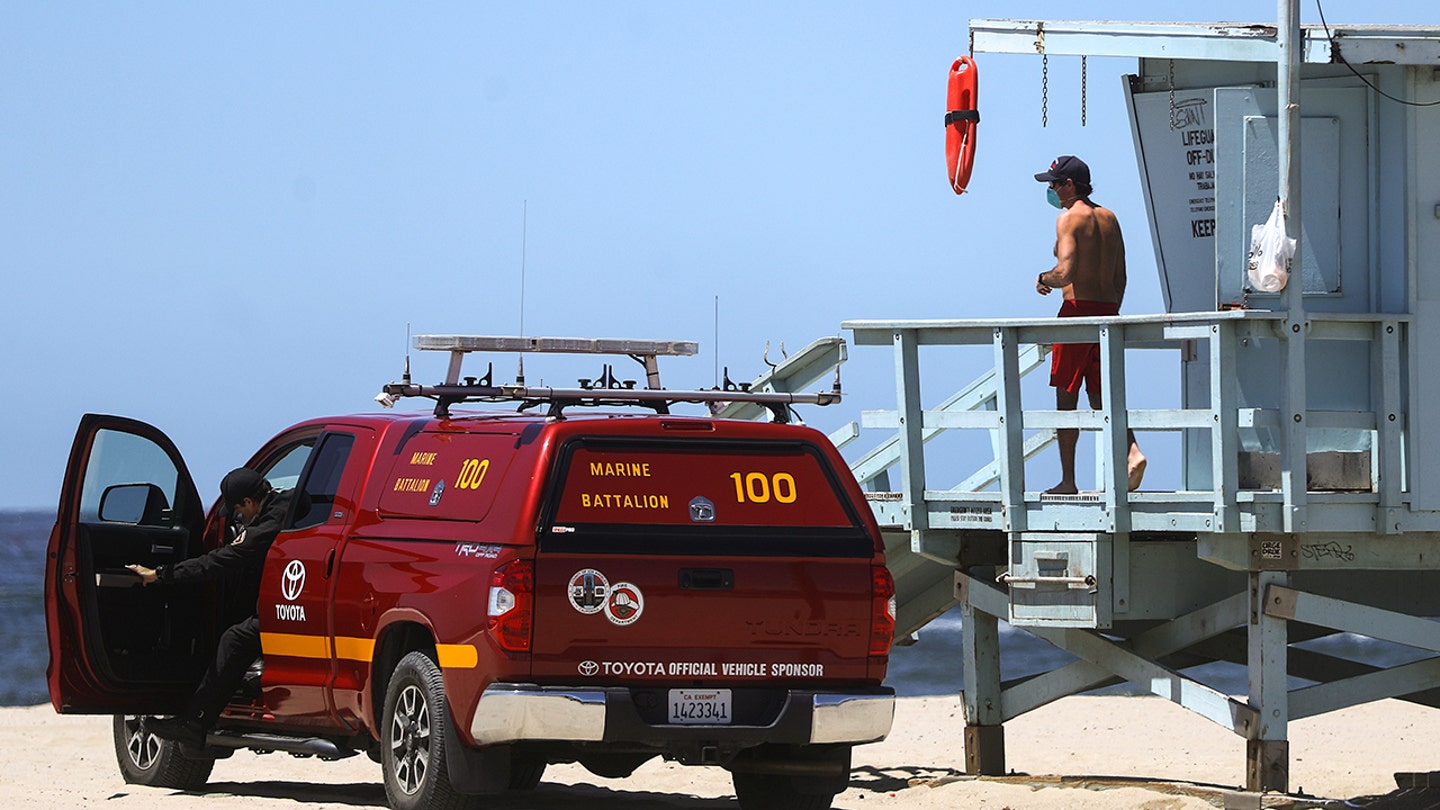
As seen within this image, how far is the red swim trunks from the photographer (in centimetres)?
1241

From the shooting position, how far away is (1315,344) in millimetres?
12000

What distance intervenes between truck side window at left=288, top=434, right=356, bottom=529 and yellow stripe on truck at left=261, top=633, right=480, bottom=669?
536 mm

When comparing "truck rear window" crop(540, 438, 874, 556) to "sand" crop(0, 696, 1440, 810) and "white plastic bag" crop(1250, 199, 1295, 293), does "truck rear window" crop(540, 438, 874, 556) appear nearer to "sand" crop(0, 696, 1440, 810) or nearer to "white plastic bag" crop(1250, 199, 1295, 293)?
"sand" crop(0, 696, 1440, 810)

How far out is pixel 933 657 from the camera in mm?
31859

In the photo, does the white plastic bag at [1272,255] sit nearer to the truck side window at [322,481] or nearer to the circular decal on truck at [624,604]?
the circular decal on truck at [624,604]

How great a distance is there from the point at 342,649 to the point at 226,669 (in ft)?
3.01

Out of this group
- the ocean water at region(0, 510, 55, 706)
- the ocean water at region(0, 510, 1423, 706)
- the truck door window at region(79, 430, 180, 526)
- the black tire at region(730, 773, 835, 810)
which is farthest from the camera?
the ocean water at region(0, 510, 1423, 706)

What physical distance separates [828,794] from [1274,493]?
106 inches

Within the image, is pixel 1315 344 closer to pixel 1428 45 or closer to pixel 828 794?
pixel 1428 45

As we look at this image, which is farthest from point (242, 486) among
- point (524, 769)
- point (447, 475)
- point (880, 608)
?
point (880, 608)

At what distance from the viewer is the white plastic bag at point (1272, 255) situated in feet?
37.1

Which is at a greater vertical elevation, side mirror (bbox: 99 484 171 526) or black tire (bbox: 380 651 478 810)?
side mirror (bbox: 99 484 171 526)

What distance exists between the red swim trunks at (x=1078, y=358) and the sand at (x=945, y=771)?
84.0 inches

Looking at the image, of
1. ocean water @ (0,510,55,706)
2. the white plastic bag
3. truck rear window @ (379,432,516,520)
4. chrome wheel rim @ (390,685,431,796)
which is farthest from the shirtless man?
ocean water @ (0,510,55,706)
